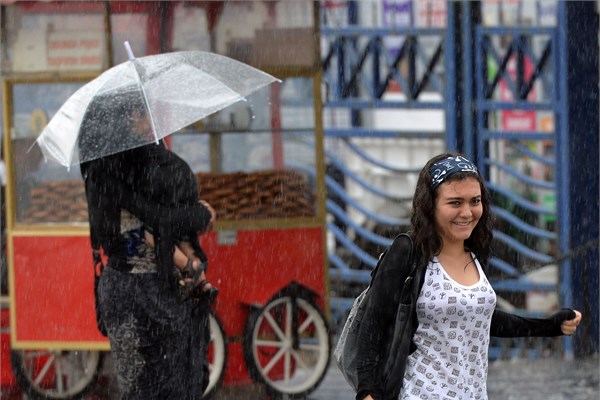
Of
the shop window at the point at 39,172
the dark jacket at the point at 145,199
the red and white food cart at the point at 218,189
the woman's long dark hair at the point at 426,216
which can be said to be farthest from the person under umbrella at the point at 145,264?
the shop window at the point at 39,172

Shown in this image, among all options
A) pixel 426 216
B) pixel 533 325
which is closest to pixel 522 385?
pixel 533 325

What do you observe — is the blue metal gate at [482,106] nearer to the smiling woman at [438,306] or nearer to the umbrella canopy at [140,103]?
the umbrella canopy at [140,103]

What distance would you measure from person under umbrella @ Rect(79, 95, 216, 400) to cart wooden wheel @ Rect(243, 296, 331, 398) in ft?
6.38

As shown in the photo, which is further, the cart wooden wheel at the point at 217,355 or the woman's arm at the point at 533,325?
the cart wooden wheel at the point at 217,355

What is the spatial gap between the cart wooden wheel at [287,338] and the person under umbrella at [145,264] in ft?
6.38

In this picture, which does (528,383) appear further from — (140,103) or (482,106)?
(140,103)

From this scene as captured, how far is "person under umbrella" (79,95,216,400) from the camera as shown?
5.85m

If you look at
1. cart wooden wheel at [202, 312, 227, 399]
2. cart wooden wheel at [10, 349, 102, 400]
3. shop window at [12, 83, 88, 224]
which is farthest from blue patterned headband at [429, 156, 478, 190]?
cart wooden wheel at [10, 349, 102, 400]

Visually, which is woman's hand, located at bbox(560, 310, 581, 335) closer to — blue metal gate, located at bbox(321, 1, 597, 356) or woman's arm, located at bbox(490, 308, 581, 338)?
woman's arm, located at bbox(490, 308, 581, 338)

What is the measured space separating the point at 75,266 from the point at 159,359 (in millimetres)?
2193

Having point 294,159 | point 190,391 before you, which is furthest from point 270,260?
point 190,391

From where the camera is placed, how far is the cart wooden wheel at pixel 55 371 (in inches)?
322

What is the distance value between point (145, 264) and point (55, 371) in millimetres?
2730

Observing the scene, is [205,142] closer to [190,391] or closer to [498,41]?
[190,391]
